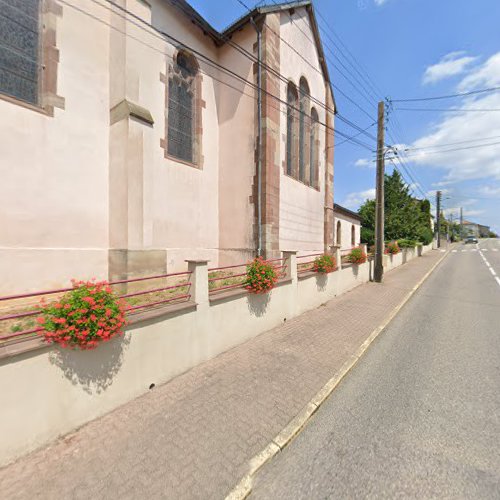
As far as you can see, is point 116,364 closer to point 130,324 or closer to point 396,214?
point 130,324

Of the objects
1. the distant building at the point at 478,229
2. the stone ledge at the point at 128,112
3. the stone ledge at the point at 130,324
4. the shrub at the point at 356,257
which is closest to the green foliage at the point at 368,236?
the shrub at the point at 356,257

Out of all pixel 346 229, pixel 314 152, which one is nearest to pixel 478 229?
pixel 346 229

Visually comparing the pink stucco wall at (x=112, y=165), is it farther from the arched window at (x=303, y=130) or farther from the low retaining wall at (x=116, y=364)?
the low retaining wall at (x=116, y=364)

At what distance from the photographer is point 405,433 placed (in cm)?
279

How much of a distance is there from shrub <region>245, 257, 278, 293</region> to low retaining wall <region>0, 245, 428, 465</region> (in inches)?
8.6

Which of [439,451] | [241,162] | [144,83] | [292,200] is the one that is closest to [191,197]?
[241,162]

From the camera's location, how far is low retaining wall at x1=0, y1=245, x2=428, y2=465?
247 cm

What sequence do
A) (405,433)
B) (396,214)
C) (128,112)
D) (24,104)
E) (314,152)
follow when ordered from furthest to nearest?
(396,214) < (314,152) < (128,112) < (24,104) < (405,433)

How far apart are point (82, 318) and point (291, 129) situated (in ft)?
35.9

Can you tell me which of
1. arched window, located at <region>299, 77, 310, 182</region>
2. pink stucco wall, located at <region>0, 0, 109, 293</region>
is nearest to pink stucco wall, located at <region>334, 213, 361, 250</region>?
arched window, located at <region>299, 77, 310, 182</region>

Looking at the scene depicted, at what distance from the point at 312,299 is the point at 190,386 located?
190 inches

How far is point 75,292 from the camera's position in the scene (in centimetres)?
279

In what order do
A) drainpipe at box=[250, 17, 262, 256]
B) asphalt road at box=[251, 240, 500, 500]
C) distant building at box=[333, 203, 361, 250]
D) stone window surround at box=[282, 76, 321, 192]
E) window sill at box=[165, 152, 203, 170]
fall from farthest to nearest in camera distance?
distant building at box=[333, 203, 361, 250] < stone window surround at box=[282, 76, 321, 192] < drainpipe at box=[250, 17, 262, 256] < window sill at box=[165, 152, 203, 170] < asphalt road at box=[251, 240, 500, 500]

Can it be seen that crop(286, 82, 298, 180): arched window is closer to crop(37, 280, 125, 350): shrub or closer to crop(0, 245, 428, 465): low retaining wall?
crop(0, 245, 428, 465): low retaining wall
